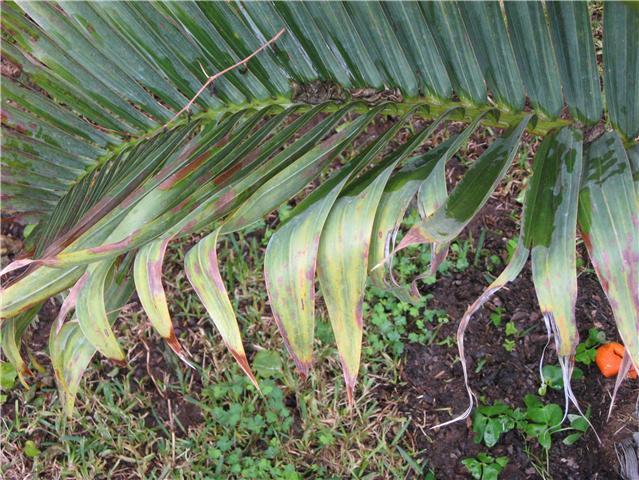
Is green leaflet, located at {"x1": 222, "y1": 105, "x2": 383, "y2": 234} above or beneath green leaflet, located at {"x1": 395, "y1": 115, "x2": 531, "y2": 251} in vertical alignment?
above

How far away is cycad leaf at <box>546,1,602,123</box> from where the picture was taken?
95cm

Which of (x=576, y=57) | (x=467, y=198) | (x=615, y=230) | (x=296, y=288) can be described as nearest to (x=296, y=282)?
(x=296, y=288)

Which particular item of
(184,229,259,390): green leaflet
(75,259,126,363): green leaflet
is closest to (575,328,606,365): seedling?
(184,229,259,390): green leaflet

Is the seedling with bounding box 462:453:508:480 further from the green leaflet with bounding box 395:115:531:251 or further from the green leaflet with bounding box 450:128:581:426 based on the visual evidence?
the green leaflet with bounding box 395:115:531:251

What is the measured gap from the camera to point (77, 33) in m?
1.26

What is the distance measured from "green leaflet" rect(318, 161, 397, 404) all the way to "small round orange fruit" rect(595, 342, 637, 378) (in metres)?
0.94

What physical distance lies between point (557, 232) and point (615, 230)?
0.23ft

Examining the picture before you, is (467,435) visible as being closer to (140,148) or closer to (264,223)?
(264,223)

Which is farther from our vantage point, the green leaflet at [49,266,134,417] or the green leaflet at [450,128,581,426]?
the green leaflet at [49,266,134,417]

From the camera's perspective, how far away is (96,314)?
3.18ft

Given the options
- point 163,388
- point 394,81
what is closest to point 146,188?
point 394,81

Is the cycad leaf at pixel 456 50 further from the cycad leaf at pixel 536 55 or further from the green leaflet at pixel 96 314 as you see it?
the green leaflet at pixel 96 314

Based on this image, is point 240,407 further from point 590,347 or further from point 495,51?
point 495,51

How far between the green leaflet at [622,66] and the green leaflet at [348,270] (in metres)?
0.40
